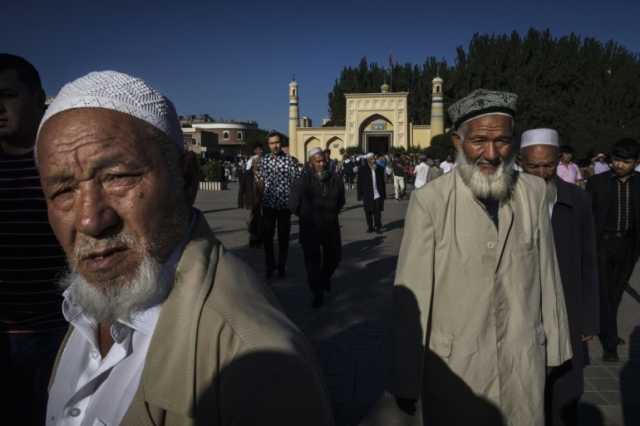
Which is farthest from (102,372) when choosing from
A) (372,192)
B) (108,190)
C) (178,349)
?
(372,192)

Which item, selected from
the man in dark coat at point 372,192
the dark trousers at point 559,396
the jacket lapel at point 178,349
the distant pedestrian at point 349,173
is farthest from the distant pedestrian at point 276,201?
the distant pedestrian at point 349,173

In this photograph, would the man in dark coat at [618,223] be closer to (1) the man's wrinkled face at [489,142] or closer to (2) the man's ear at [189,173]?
(1) the man's wrinkled face at [489,142]

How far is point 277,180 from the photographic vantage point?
7.64 m

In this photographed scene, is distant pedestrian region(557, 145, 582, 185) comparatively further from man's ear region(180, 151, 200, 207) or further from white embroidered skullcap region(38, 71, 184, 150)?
white embroidered skullcap region(38, 71, 184, 150)

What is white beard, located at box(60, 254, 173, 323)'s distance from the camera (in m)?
1.20

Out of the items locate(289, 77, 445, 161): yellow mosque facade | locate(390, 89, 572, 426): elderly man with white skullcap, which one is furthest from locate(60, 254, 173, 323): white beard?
locate(289, 77, 445, 161): yellow mosque facade

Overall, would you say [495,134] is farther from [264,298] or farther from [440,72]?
[440,72]

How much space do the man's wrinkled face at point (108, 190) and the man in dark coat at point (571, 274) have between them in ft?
7.79

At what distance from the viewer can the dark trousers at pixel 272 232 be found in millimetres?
7590

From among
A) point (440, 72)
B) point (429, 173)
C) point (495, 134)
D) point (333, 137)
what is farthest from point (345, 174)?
point (440, 72)

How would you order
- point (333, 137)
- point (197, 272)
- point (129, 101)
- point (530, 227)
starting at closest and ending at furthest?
point (197, 272), point (129, 101), point (530, 227), point (333, 137)

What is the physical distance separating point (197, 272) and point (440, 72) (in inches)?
2397

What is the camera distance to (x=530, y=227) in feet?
8.18

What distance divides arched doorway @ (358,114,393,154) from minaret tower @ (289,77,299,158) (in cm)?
681
